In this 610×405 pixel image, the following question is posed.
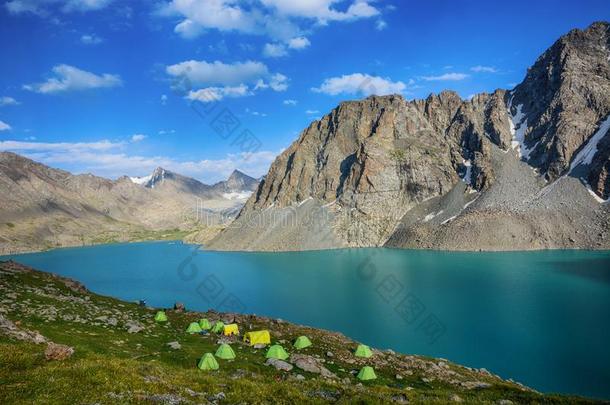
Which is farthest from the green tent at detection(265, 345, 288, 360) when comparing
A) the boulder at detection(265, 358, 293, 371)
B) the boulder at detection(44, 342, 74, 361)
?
the boulder at detection(44, 342, 74, 361)

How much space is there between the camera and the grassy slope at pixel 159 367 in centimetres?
1599

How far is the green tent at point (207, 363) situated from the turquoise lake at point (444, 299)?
105ft

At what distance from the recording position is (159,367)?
21.7 m

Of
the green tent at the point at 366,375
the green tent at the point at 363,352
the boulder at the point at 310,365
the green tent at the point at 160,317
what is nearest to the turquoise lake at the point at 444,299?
the green tent at the point at 363,352

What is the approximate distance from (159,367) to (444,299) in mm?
70927

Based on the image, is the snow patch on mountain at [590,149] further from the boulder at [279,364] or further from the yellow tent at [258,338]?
the boulder at [279,364]

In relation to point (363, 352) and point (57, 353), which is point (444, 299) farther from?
point (57, 353)

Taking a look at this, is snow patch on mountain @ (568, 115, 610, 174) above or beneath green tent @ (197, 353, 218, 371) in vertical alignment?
above

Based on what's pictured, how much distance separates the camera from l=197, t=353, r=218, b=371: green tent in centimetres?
2909

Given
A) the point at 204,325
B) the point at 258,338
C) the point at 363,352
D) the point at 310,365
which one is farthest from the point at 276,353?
the point at 204,325

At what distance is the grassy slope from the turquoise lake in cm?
1420

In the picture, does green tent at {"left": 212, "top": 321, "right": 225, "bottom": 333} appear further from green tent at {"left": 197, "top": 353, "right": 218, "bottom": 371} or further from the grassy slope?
green tent at {"left": 197, "top": 353, "right": 218, "bottom": 371}

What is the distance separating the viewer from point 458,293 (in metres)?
87.4

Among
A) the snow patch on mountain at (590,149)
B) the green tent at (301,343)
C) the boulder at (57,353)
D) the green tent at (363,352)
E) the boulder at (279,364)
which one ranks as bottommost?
the green tent at (363,352)
